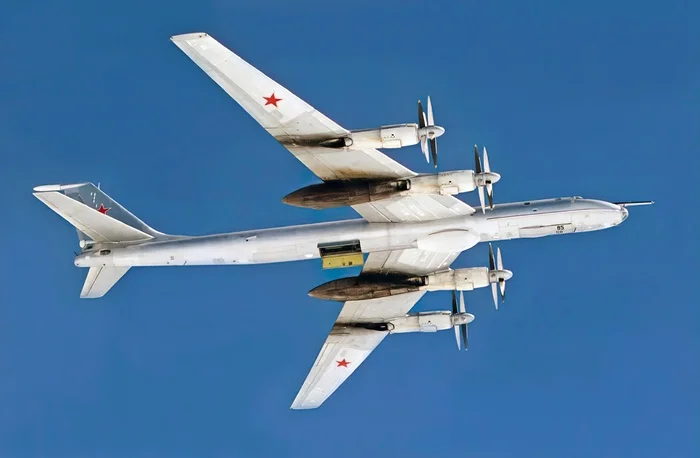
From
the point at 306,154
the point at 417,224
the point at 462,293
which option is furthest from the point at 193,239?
the point at 462,293

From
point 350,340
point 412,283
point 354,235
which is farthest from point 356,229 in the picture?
point 350,340

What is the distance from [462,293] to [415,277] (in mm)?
3016

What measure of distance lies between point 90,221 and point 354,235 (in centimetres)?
1385

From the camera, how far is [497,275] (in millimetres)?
49125

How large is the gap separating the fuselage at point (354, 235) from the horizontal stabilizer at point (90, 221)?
2.13 feet

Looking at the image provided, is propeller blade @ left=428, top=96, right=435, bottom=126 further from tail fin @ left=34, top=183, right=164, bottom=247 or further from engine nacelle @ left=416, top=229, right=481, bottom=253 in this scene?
tail fin @ left=34, top=183, right=164, bottom=247

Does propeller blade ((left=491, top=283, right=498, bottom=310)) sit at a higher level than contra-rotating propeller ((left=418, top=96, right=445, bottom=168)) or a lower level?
lower

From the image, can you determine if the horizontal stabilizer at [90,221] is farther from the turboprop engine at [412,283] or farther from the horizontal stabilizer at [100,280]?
the turboprop engine at [412,283]

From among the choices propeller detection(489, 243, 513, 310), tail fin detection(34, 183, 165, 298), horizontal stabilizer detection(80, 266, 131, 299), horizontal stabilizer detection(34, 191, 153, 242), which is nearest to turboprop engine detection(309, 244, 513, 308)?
propeller detection(489, 243, 513, 310)

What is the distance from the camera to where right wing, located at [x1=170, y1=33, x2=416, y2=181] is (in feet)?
136

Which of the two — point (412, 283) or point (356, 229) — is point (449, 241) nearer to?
point (412, 283)

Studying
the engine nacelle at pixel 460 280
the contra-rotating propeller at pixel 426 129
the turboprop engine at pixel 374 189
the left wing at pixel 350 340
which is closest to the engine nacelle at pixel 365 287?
the left wing at pixel 350 340

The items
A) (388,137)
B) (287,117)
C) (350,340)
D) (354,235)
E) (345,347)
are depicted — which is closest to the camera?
(388,137)

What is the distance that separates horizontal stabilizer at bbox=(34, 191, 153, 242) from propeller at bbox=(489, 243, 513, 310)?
1826 centimetres
